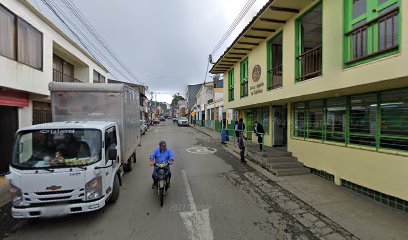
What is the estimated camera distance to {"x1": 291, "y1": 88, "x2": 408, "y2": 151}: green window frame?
4.81 m

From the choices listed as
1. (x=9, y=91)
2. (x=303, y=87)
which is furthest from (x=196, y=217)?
(x=9, y=91)

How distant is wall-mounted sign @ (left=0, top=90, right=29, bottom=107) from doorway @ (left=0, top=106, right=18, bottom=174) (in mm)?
341

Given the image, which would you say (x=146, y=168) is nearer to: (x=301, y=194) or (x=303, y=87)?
(x=301, y=194)

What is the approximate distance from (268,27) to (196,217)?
26.2 ft

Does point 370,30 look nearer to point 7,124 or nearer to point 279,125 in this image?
point 279,125

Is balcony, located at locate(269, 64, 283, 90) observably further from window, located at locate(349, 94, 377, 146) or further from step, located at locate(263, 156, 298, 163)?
window, located at locate(349, 94, 377, 146)

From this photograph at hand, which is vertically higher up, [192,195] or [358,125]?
[358,125]

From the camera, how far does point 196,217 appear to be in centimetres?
436

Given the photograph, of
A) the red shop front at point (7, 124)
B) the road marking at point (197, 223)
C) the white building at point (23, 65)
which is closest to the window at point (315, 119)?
the road marking at point (197, 223)

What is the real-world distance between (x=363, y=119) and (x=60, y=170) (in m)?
7.41

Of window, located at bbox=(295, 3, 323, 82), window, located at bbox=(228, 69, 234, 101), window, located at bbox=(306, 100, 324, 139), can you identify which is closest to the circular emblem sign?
window, located at bbox=(295, 3, 323, 82)

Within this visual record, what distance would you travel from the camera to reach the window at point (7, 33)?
638 cm

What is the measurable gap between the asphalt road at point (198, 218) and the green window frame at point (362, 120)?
2490 mm

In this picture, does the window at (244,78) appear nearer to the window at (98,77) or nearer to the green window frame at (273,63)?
the green window frame at (273,63)
